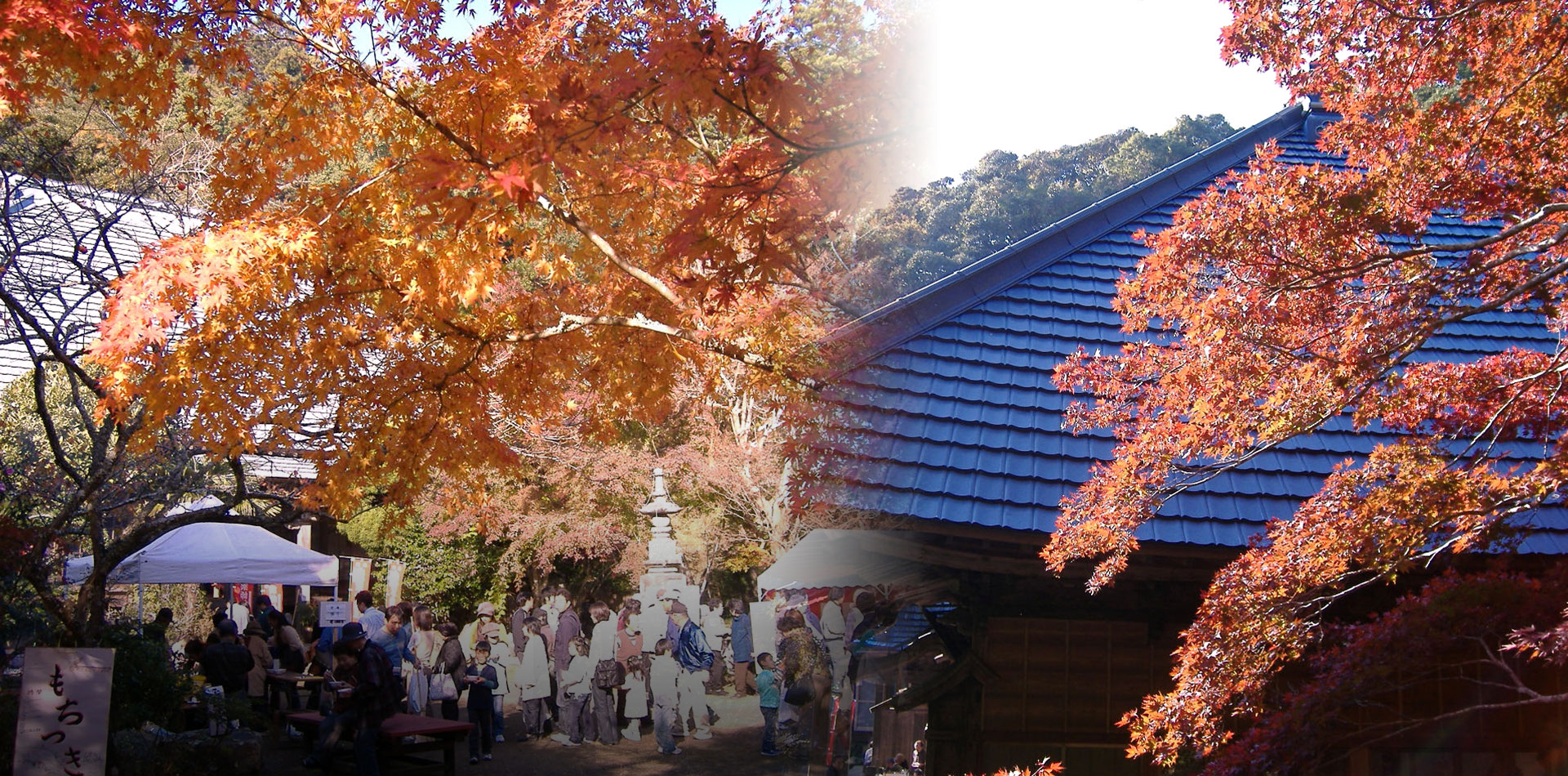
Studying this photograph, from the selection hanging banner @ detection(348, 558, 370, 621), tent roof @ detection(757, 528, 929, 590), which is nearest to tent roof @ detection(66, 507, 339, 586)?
hanging banner @ detection(348, 558, 370, 621)

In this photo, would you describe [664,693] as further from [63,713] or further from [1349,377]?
[1349,377]

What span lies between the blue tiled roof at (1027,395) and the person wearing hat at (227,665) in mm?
7156

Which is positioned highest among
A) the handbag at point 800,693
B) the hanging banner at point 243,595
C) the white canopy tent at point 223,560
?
the white canopy tent at point 223,560

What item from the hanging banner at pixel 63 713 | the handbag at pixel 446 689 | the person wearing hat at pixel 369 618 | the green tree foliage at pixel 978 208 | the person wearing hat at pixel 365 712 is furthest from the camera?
the person wearing hat at pixel 369 618

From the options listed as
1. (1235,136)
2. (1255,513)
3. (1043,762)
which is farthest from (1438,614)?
(1235,136)

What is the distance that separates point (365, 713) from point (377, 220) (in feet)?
10.2

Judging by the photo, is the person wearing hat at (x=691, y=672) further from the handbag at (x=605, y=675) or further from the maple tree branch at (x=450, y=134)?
the maple tree branch at (x=450, y=134)

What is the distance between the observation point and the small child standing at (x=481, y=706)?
7805mm

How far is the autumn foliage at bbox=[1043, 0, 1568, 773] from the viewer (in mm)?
3588

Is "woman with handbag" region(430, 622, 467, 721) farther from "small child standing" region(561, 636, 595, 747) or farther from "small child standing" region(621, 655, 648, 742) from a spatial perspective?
"small child standing" region(621, 655, 648, 742)

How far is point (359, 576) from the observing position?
1390 cm

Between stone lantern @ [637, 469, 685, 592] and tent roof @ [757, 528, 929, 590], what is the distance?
5.05 meters

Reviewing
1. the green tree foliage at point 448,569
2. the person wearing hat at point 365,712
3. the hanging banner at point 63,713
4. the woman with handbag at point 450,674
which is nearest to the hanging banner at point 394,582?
the green tree foliage at point 448,569

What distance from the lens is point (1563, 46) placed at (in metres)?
3.78
